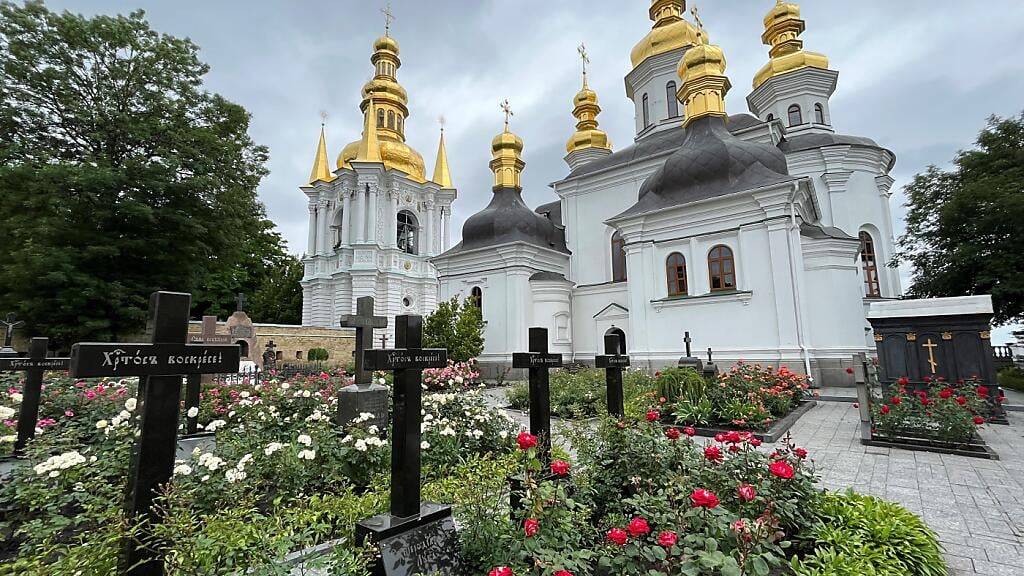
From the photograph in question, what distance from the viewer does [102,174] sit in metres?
14.2

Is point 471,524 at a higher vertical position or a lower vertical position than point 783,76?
lower

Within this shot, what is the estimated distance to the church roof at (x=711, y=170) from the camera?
1450cm

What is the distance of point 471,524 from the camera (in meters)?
2.67

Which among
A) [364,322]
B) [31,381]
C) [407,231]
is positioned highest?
[407,231]

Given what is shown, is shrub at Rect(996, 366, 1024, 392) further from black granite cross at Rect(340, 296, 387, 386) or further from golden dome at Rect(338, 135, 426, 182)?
golden dome at Rect(338, 135, 426, 182)

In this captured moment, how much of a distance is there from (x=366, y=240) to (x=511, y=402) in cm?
2235

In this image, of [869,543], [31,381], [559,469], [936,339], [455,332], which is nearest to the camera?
[559,469]

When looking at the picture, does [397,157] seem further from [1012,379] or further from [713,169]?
[1012,379]

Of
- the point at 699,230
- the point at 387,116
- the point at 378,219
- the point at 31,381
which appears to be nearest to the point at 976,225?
the point at 699,230

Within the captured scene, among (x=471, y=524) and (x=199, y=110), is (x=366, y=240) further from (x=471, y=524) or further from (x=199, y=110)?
(x=471, y=524)

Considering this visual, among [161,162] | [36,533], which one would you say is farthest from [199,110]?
[36,533]

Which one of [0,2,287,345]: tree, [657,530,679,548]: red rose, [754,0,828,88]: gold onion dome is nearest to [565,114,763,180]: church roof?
[754,0,828,88]: gold onion dome

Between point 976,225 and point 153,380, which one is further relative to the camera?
point 976,225

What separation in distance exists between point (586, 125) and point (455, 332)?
1658 centimetres
